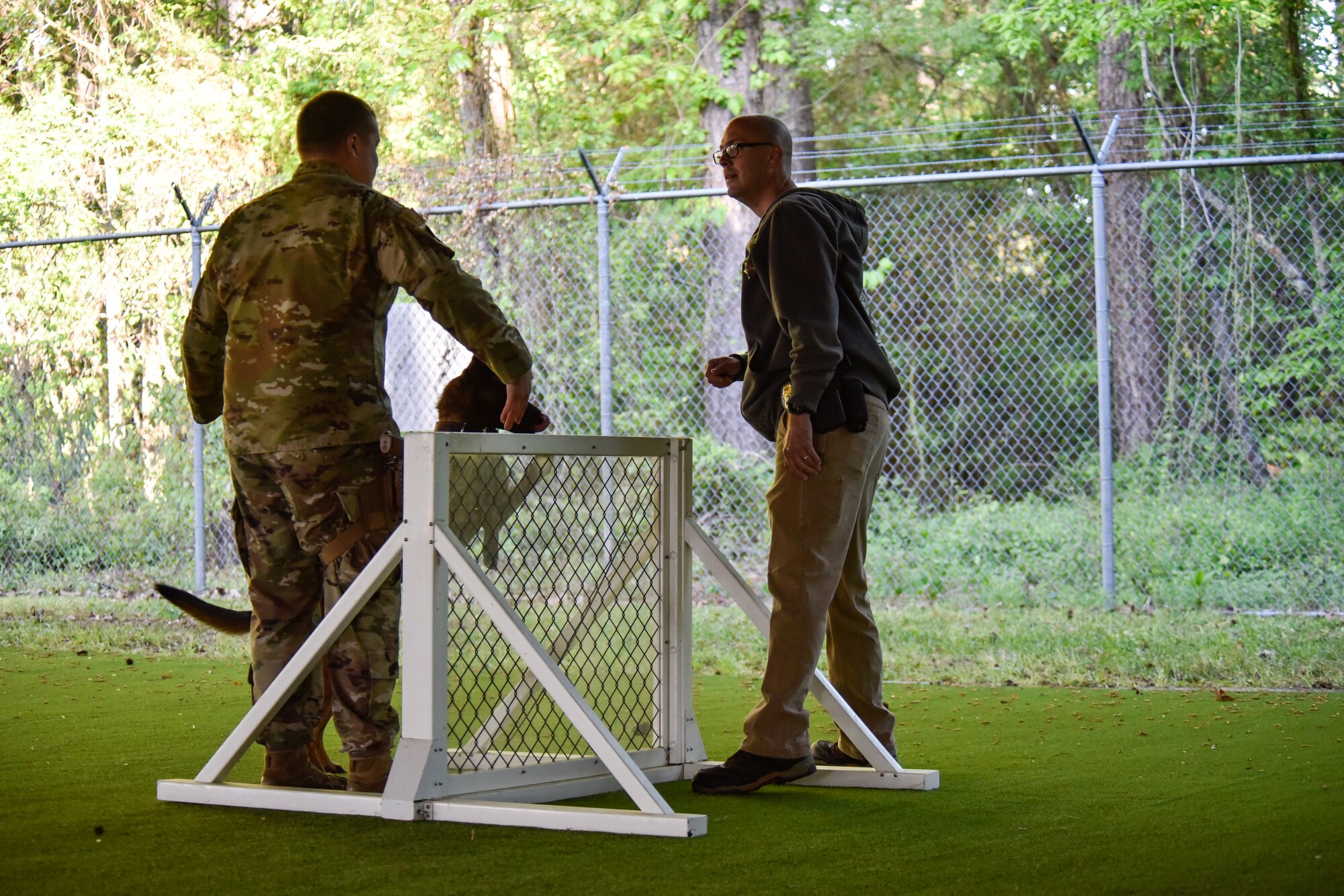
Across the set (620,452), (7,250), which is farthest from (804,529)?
(7,250)

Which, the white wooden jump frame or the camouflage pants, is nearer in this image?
the white wooden jump frame

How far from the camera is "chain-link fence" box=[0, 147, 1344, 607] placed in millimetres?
9047

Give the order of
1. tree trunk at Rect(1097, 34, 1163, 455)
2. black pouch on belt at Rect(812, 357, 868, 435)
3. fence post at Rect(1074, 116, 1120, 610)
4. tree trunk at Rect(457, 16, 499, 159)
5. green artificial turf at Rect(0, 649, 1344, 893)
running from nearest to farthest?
green artificial turf at Rect(0, 649, 1344, 893) → black pouch on belt at Rect(812, 357, 868, 435) → fence post at Rect(1074, 116, 1120, 610) → tree trunk at Rect(1097, 34, 1163, 455) → tree trunk at Rect(457, 16, 499, 159)

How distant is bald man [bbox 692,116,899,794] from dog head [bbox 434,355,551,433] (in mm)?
622

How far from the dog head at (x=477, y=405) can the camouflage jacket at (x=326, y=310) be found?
0.17 m

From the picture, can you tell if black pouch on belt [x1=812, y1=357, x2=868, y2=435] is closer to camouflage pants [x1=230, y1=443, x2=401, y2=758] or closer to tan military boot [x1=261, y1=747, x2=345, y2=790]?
camouflage pants [x1=230, y1=443, x2=401, y2=758]

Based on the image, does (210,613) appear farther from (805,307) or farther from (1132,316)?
(1132,316)

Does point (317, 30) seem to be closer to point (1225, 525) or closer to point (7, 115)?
point (7, 115)

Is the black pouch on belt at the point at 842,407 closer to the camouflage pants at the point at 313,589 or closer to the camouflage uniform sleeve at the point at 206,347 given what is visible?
the camouflage pants at the point at 313,589

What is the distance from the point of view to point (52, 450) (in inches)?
410

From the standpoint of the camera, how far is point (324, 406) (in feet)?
12.1

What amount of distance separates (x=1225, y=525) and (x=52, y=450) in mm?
8048

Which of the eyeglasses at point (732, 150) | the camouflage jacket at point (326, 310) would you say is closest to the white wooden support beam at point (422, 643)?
the camouflage jacket at point (326, 310)

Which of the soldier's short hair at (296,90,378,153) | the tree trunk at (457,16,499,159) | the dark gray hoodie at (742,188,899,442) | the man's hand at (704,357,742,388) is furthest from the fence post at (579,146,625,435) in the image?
the tree trunk at (457,16,499,159)
